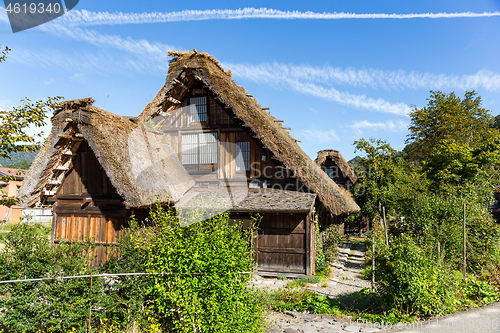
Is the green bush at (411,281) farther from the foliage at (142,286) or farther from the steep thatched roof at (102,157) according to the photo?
the steep thatched roof at (102,157)

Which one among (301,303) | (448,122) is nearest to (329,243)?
(301,303)

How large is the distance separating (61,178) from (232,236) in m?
7.36

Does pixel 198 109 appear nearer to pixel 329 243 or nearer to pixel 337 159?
pixel 329 243

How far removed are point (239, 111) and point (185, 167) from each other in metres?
3.25

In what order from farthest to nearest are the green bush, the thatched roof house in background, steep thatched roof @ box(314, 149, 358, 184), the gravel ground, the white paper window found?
steep thatched roof @ box(314, 149, 358, 184), the white paper window, the thatched roof house in background, the green bush, the gravel ground

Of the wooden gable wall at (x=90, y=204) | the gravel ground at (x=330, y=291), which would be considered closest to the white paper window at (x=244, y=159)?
the gravel ground at (x=330, y=291)

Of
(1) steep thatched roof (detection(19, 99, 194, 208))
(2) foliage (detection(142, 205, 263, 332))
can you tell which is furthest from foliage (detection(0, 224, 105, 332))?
(1) steep thatched roof (detection(19, 99, 194, 208))

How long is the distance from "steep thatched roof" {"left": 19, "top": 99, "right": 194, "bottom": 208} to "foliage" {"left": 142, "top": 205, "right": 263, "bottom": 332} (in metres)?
3.37

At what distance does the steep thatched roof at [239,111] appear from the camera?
10.6 metres

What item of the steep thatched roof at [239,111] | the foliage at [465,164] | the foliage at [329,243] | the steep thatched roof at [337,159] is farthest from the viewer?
the steep thatched roof at [337,159]

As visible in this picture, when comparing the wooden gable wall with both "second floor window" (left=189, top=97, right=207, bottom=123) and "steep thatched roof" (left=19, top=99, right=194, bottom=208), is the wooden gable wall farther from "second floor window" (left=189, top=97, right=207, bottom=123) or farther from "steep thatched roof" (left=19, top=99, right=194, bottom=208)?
"second floor window" (left=189, top=97, right=207, bottom=123)

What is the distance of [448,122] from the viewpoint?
83.8ft

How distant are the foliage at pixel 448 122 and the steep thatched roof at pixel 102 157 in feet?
79.4

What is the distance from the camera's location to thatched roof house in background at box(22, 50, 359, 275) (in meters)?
8.62
